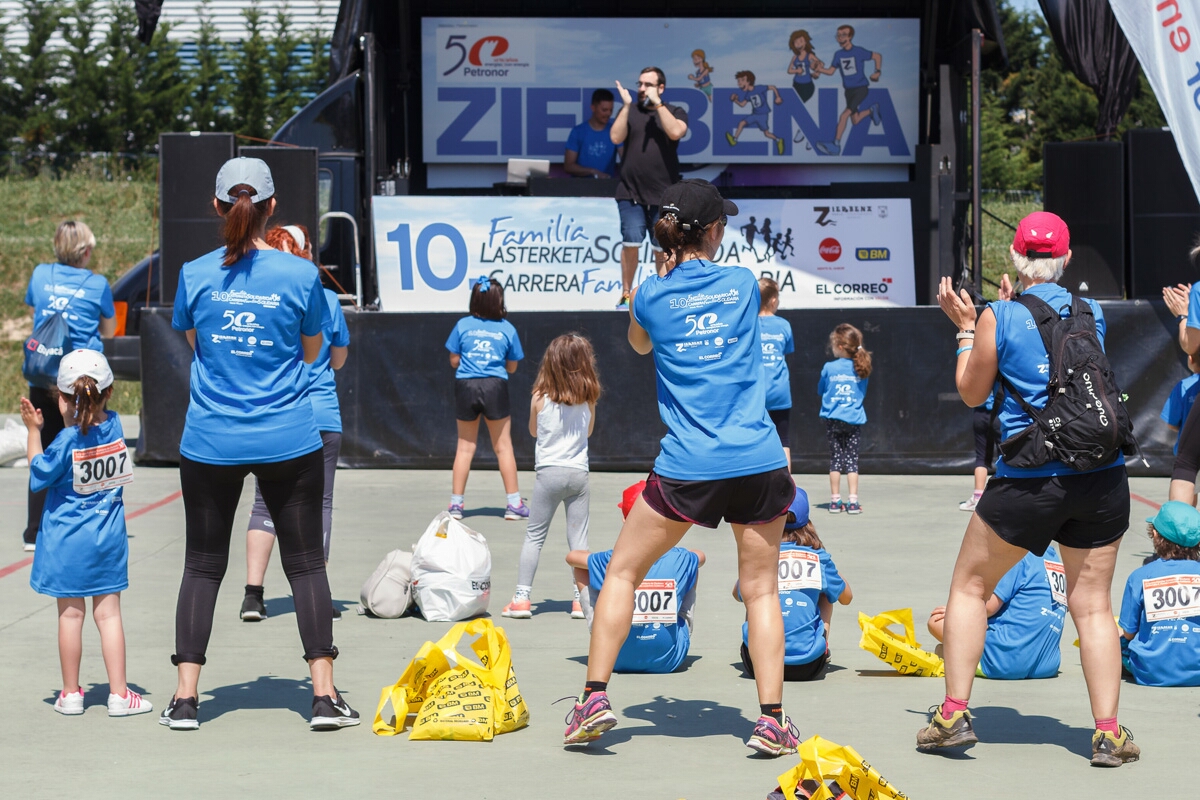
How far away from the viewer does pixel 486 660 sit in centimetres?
489

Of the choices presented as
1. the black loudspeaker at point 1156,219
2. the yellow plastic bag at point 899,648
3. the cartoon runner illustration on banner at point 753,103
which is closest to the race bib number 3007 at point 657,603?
the yellow plastic bag at point 899,648

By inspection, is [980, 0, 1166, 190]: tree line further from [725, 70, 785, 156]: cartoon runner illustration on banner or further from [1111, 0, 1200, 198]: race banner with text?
[1111, 0, 1200, 198]: race banner with text

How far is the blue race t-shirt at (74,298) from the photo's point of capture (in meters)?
8.18

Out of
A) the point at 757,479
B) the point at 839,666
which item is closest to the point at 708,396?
the point at 757,479

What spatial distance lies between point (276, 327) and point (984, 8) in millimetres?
10988

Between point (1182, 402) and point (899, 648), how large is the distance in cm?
303

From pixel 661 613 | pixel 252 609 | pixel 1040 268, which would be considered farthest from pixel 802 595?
pixel 252 609

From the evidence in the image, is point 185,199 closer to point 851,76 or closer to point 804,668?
point 851,76

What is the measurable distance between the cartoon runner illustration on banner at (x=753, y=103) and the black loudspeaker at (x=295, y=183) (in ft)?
16.5

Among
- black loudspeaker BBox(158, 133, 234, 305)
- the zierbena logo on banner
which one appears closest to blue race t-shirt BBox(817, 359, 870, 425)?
black loudspeaker BBox(158, 133, 234, 305)

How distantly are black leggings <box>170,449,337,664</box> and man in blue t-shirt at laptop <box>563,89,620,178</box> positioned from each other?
10206 mm

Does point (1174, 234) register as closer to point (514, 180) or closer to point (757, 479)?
point (514, 180)

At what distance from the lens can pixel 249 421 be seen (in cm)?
470

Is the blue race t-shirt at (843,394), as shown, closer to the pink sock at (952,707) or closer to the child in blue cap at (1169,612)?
the child in blue cap at (1169,612)
